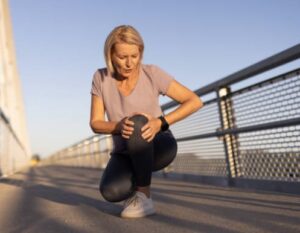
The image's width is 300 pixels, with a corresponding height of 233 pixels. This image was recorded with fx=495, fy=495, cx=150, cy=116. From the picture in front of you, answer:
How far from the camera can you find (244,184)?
448 cm

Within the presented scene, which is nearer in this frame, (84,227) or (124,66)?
(84,227)

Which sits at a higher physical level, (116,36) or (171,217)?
(116,36)

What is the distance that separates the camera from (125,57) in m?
2.75

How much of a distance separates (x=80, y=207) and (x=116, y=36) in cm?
142

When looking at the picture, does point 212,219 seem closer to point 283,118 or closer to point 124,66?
point 124,66

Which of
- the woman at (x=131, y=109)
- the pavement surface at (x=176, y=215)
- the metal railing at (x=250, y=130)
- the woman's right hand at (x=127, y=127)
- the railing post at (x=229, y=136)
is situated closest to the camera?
the pavement surface at (x=176, y=215)

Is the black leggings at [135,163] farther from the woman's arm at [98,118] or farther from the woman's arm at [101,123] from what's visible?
the woman's arm at [98,118]

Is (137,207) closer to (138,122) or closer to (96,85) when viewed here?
(138,122)

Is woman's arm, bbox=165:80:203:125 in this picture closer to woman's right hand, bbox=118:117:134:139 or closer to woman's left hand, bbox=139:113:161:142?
woman's left hand, bbox=139:113:161:142

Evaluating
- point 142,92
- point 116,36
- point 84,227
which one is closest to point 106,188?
point 84,227

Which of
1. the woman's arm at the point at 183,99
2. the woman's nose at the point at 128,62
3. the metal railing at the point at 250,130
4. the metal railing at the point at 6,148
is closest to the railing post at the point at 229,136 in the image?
the metal railing at the point at 250,130

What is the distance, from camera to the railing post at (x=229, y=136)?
4.75 meters

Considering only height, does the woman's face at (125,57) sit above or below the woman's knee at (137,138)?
above

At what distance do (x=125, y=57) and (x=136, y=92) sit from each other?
0.86 ft
